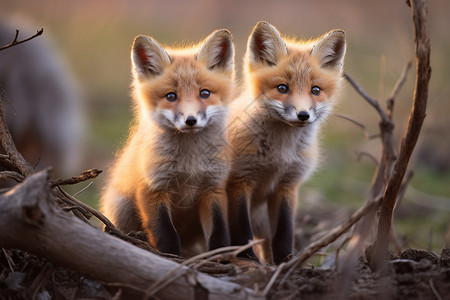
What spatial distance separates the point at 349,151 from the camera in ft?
25.1

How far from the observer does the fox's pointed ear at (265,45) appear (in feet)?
10.4

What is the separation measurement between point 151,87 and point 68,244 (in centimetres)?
135

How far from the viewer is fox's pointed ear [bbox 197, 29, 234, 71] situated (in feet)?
→ 10.1

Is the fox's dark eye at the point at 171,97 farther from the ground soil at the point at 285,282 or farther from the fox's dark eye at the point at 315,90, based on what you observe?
the ground soil at the point at 285,282

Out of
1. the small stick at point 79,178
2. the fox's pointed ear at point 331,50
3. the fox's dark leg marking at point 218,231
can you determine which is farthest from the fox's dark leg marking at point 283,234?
the small stick at point 79,178

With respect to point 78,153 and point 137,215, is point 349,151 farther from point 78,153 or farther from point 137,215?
point 137,215

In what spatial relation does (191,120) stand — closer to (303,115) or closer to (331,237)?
(303,115)

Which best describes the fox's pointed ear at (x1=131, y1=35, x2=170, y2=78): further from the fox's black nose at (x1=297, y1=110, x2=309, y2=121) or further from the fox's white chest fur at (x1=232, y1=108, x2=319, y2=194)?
the fox's black nose at (x1=297, y1=110, x2=309, y2=121)

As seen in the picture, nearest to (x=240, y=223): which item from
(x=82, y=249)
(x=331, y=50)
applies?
(x=331, y=50)

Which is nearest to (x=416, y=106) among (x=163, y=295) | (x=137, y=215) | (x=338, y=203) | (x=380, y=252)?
(x=380, y=252)

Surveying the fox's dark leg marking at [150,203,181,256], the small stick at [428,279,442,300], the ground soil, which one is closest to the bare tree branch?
the ground soil

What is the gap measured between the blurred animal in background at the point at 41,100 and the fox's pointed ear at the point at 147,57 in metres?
2.13

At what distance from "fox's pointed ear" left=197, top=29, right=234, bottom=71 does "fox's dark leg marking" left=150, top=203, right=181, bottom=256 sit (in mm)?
948

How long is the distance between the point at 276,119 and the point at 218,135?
0.41 meters
